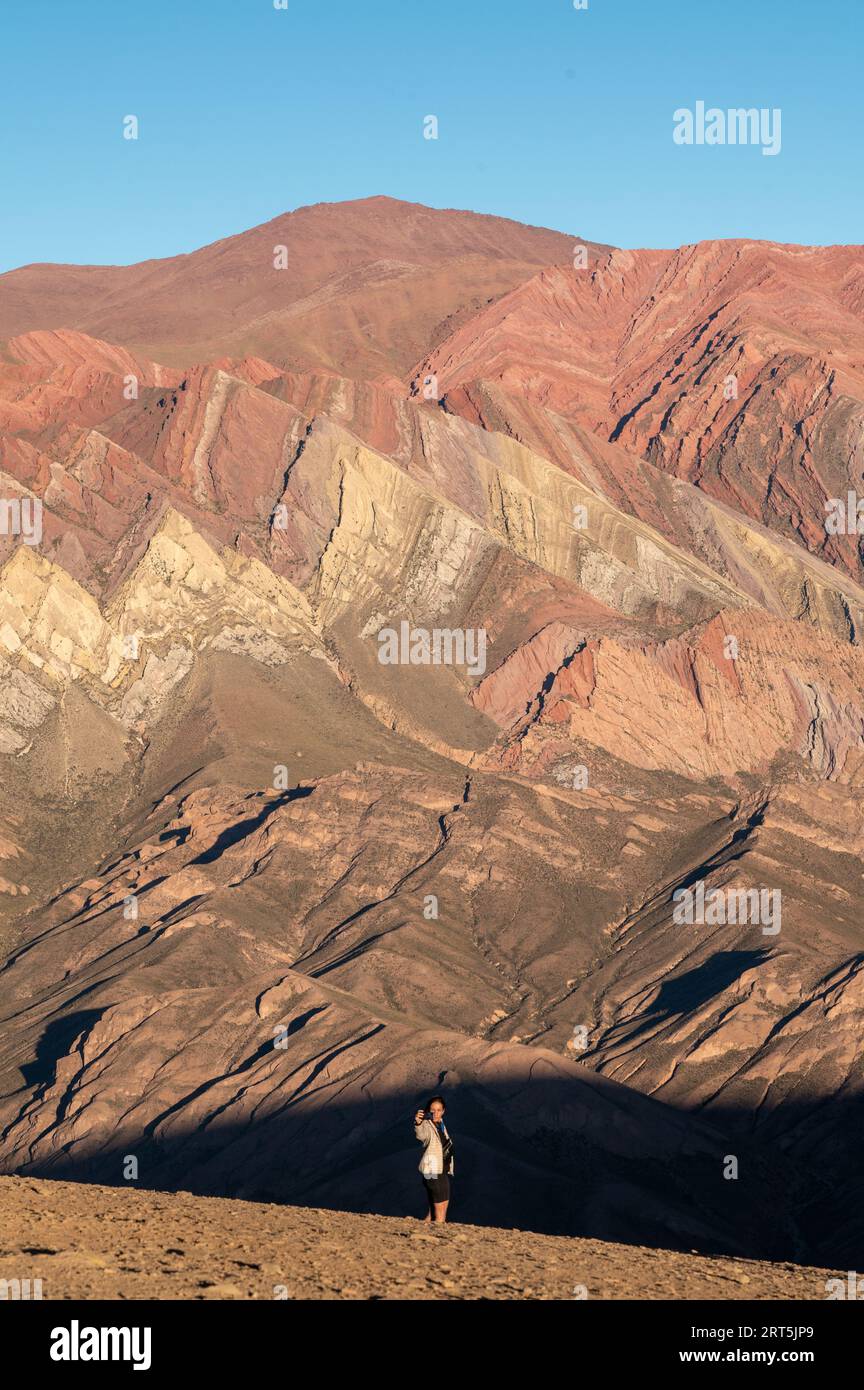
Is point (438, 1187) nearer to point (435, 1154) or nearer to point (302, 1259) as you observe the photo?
point (435, 1154)

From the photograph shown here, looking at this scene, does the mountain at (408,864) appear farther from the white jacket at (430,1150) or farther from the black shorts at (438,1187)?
the white jacket at (430,1150)

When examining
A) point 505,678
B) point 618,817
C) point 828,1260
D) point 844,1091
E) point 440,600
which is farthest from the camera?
point 440,600

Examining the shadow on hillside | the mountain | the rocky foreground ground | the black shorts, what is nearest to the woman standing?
the black shorts

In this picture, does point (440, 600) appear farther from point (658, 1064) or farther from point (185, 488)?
point (658, 1064)

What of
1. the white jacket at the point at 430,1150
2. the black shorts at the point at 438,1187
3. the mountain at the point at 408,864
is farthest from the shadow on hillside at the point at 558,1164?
the white jacket at the point at 430,1150

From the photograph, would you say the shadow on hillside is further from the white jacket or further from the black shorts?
the white jacket

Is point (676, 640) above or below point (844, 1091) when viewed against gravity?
above
